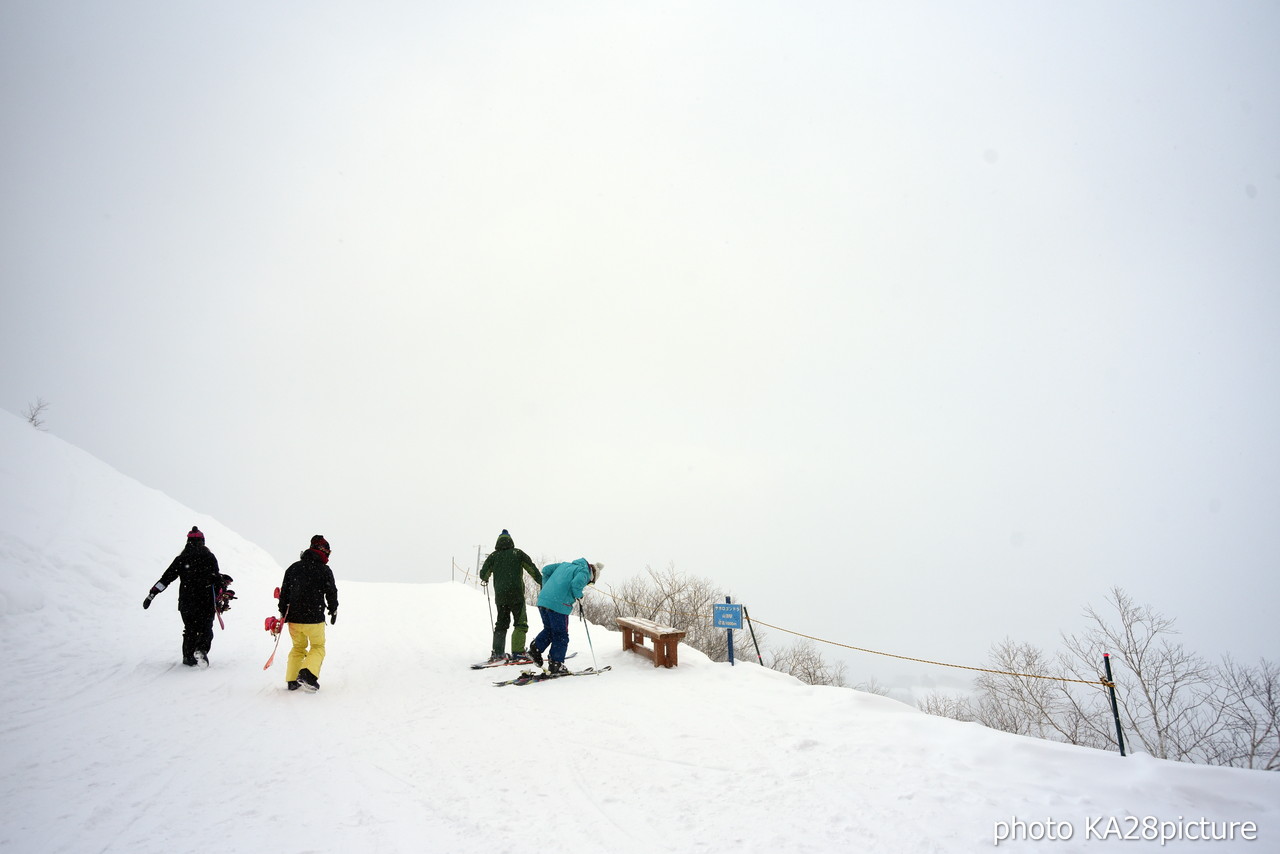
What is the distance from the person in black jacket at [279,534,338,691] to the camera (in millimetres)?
6902

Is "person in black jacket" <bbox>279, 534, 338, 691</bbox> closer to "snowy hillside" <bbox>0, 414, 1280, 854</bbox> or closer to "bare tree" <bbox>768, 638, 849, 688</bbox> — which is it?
"snowy hillside" <bbox>0, 414, 1280, 854</bbox>

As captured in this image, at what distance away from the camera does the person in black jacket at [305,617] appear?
6.90 m

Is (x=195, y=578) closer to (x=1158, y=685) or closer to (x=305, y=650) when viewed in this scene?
(x=305, y=650)

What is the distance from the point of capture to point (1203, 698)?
73.6 ft

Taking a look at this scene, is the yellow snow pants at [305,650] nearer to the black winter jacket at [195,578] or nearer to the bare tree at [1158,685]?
the black winter jacket at [195,578]

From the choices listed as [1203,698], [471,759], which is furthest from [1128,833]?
[1203,698]

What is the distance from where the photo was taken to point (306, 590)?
700 cm

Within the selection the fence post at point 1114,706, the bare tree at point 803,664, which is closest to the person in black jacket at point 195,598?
the fence post at point 1114,706

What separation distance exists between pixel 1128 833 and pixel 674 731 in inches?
134

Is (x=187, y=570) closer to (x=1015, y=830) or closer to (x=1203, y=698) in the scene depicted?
(x=1015, y=830)

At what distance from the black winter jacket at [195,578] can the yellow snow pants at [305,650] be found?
78.4 inches

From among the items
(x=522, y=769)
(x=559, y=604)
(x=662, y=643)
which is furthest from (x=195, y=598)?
(x=662, y=643)

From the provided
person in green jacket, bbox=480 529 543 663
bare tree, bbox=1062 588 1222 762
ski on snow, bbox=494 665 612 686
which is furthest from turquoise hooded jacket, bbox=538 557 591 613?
bare tree, bbox=1062 588 1222 762

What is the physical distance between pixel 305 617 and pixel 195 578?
2421mm
